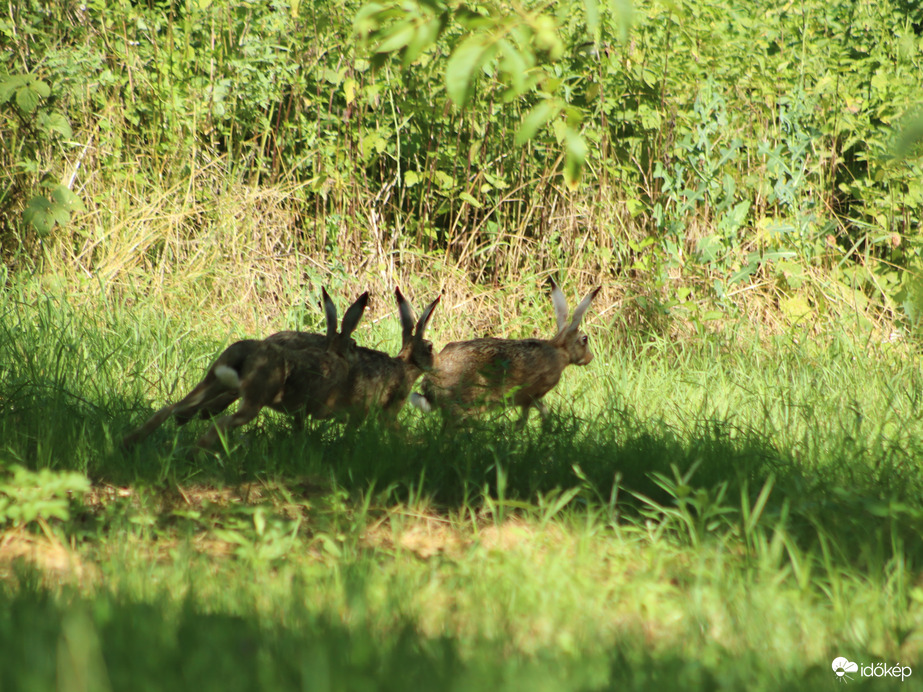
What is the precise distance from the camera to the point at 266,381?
4.78 m

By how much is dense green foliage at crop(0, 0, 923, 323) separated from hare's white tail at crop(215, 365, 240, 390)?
332cm

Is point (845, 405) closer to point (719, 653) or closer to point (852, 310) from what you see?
point (852, 310)

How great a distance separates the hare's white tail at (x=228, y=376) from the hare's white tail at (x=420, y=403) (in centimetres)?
126

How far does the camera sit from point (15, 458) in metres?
4.36

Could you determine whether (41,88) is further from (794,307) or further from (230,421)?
(794,307)

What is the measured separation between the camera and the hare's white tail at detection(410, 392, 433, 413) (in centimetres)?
571

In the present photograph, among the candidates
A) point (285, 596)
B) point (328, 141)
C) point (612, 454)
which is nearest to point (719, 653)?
point (285, 596)

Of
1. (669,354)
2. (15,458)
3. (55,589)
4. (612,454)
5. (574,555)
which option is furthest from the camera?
(669,354)

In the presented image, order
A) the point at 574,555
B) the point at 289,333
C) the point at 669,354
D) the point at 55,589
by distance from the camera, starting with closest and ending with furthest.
→ 1. the point at 55,589
2. the point at 574,555
3. the point at 289,333
4. the point at 669,354

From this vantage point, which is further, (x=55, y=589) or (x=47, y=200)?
(x=47, y=200)

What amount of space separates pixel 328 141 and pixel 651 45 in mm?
2755

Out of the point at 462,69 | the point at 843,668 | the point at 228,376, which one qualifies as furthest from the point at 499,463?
the point at 462,69

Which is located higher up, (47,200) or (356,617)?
(47,200)

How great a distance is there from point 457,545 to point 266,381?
4.62ft
